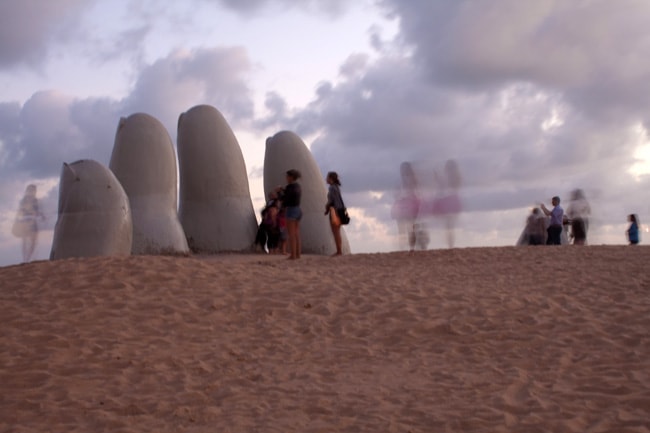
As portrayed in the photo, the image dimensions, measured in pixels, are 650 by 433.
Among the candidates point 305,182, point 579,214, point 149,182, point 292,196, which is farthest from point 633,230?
point 149,182

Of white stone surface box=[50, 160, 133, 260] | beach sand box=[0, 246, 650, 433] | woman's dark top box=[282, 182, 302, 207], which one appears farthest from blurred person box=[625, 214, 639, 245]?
white stone surface box=[50, 160, 133, 260]

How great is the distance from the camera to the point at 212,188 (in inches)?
613

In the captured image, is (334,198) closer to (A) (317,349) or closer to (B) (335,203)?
(B) (335,203)

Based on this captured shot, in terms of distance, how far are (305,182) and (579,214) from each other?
5.98 metres

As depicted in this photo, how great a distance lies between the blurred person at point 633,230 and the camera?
15919mm

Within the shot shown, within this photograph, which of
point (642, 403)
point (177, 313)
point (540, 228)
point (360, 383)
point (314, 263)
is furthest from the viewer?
point (540, 228)

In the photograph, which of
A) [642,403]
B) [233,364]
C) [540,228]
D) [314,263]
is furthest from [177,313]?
[540,228]

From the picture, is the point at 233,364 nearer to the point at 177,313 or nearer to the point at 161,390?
the point at 161,390

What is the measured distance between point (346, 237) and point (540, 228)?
4.43 metres

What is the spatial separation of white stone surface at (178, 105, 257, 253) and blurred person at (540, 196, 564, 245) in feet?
20.5

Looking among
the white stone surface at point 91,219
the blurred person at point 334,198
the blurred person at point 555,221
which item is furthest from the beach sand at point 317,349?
the blurred person at point 555,221

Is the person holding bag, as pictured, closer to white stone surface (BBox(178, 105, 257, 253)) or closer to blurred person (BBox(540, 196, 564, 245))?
white stone surface (BBox(178, 105, 257, 253))

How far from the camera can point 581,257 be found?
12.2 metres

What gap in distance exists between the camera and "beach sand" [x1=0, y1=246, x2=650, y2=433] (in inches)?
205
